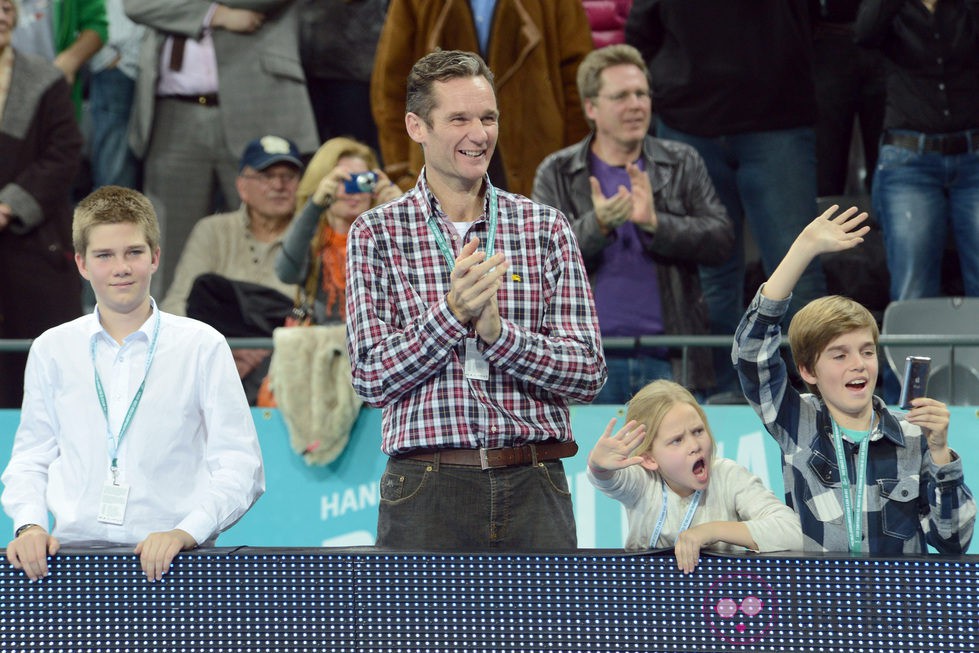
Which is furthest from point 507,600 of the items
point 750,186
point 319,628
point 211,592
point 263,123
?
point 263,123

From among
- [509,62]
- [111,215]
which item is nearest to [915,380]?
[111,215]

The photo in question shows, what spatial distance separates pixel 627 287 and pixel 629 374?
38cm

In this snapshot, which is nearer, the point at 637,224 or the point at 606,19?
the point at 637,224

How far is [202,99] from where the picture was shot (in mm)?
7488

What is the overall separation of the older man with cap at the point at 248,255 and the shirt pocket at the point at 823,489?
3.46 meters

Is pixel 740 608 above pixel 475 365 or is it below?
below

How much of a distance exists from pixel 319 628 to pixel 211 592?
0.27 metres

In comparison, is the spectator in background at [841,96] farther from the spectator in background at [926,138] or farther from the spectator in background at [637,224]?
the spectator in background at [637,224]

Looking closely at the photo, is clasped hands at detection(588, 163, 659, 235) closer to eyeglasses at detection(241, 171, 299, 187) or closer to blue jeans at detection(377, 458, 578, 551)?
eyeglasses at detection(241, 171, 299, 187)

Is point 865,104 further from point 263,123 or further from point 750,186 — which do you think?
point 263,123

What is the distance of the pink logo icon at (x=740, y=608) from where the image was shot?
303 centimetres

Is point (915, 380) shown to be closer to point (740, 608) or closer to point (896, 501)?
point (896, 501)

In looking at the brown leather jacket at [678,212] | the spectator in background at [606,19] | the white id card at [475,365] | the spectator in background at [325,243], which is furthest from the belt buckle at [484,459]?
the spectator in background at [606,19]

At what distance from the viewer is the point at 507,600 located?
3113 millimetres
